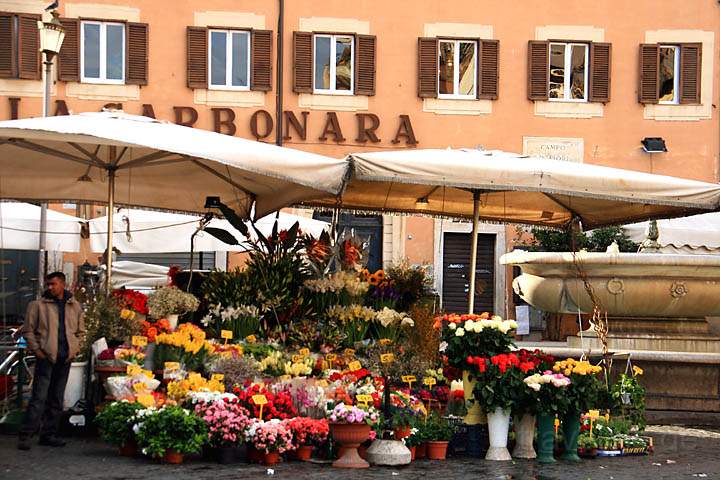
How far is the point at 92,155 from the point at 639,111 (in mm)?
16607

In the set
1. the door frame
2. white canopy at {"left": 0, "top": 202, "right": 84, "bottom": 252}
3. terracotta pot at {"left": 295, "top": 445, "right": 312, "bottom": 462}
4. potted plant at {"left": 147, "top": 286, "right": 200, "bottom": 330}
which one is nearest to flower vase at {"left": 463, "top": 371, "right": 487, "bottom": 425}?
terracotta pot at {"left": 295, "top": 445, "right": 312, "bottom": 462}

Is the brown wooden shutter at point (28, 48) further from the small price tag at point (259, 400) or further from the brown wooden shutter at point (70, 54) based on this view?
the small price tag at point (259, 400)

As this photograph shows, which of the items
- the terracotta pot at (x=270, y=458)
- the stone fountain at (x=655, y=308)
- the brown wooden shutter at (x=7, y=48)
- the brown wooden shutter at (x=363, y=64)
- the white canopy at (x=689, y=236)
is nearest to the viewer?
the terracotta pot at (x=270, y=458)

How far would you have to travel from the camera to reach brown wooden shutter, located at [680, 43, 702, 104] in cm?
2591

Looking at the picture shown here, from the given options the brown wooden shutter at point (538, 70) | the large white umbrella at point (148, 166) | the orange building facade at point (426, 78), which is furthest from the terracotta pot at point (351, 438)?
the brown wooden shutter at point (538, 70)

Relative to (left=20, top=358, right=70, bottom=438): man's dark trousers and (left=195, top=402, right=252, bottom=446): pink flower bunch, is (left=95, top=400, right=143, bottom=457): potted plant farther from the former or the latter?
(left=20, top=358, right=70, bottom=438): man's dark trousers

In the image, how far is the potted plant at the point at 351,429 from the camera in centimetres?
940

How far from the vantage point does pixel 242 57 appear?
25.5 meters

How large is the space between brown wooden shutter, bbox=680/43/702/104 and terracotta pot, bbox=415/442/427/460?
1766 centimetres

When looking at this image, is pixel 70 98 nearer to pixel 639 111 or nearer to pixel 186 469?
pixel 639 111

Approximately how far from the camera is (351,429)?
945cm

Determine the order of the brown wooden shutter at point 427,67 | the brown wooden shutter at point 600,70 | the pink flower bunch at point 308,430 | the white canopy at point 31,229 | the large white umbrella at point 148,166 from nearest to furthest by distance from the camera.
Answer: the pink flower bunch at point 308,430 → the large white umbrella at point 148,166 → the white canopy at point 31,229 → the brown wooden shutter at point 427,67 → the brown wooden shutter at point 600,70

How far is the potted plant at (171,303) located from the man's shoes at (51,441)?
1.46 meters

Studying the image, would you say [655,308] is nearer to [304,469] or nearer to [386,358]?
[386,358]
